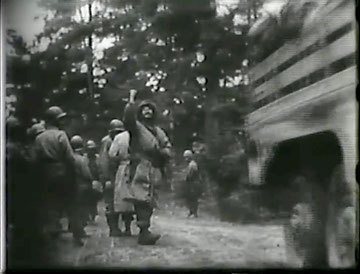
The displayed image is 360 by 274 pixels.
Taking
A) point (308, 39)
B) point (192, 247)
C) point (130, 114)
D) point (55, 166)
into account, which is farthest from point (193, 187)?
point (308, 39)

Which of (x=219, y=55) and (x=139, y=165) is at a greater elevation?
(x=219, y=55)

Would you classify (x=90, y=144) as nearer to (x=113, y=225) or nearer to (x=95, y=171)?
(x=95, y=171)

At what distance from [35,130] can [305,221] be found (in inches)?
32.6

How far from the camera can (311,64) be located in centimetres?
157

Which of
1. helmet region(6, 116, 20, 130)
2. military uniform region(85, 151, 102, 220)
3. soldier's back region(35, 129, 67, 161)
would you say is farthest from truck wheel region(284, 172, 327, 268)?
helmet region(6, 116, 20, 130)

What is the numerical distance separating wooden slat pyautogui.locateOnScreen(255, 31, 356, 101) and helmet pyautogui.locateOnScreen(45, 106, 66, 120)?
57 cm

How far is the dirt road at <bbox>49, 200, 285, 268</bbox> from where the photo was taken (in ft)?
5.08

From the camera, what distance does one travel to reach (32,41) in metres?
1.58

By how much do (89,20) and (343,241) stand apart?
3.21 feet

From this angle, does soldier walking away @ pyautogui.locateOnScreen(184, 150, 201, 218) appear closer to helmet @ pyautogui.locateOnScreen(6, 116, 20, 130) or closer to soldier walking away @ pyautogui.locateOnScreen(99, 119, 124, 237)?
soldier walking away @ pyautogui.locateOnScreen(99, 119, 124, 237)

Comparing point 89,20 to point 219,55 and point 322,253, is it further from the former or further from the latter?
point 322,253

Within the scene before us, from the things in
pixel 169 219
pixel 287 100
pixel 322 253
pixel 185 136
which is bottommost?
pixel 322 253

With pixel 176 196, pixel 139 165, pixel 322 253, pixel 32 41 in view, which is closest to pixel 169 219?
pixel 176 196

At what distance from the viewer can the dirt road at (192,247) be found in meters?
1.55
